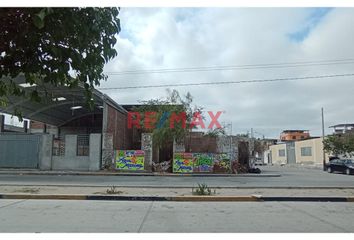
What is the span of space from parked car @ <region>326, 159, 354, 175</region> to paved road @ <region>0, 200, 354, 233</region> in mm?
26772

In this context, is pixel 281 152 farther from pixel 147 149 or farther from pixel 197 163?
pixel 147 149

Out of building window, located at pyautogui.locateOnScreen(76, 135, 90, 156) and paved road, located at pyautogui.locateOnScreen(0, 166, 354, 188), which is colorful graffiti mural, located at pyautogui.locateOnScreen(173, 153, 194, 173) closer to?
building window, located at pyautogui.locateOnScreen(76, 135, 90, 156)

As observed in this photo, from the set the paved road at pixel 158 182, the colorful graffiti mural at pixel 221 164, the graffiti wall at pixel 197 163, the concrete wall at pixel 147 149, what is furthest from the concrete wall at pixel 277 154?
the paved road at pixel 158 182

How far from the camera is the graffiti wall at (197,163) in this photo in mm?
33406

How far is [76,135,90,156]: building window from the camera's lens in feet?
108

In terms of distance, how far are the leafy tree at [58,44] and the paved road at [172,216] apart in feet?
14.3

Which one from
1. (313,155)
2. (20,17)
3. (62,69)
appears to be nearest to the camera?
(20,17)

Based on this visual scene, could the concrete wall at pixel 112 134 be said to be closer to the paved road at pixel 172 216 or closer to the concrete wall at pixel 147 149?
the concrete wall at pixel 147 149

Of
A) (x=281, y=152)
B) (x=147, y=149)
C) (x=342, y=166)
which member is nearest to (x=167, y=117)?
(x=147, y=149)

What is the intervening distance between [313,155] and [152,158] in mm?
36571

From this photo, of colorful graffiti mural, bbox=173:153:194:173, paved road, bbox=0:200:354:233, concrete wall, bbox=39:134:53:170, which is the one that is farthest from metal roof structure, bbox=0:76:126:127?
paved road, bbox=0:200:354:233

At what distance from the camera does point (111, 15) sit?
4.75 meters
